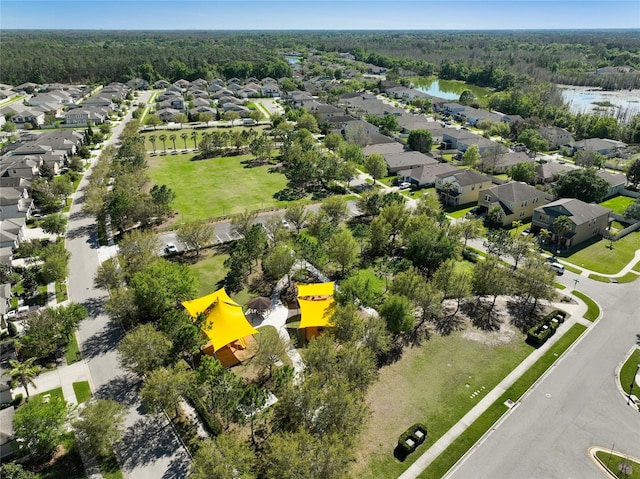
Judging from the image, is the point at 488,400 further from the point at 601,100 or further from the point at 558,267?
the point at 601,100

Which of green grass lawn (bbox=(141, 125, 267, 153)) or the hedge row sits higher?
green grass lawn (bbox=(141, 125, 267, 153))

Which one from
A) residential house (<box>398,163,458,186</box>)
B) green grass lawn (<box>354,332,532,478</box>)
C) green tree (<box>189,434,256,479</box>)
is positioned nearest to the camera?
green tree (<box>189,434,256,479</box>)

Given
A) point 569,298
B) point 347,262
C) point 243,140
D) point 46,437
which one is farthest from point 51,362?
point 243,140

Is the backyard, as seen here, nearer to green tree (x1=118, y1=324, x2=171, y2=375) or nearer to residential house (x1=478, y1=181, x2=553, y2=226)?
green tree (x1=118, y1=324, x2=171, y2=375)

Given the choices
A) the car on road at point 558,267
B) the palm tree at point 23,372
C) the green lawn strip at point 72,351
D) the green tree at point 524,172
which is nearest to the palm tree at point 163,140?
the green lawn strip at point 72,351

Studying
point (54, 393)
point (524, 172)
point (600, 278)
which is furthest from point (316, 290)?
point (524, 172)

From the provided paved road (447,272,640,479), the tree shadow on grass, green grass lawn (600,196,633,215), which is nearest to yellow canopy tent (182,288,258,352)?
the tree shadow on grass
